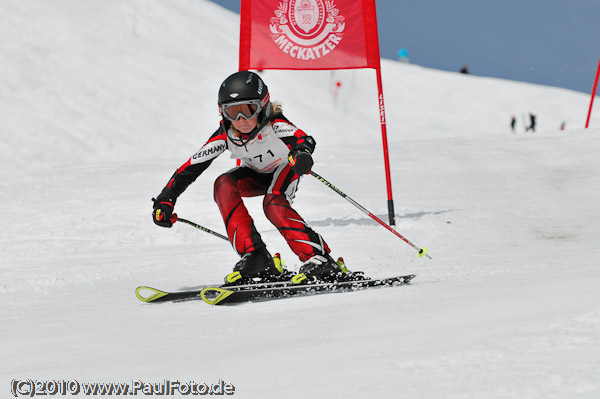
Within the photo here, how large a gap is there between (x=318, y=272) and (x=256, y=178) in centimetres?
76

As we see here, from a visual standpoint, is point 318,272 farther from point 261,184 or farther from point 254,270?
point 261,184

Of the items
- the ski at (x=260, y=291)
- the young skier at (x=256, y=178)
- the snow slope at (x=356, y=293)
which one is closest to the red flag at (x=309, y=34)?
the snow slope at (x=356, y=293)

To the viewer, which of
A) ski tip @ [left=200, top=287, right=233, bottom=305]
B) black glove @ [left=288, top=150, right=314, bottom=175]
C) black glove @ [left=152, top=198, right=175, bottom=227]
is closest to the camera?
ski tip @ [left=200, top=287, right=233, bottom=305]

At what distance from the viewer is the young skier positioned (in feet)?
13.7

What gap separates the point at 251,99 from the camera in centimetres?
413

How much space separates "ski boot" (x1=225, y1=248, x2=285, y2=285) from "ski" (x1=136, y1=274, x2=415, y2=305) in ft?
0.42

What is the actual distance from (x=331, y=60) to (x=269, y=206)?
10.3 feet

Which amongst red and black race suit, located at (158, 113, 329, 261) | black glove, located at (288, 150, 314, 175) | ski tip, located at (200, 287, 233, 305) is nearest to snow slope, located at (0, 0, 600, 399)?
ski tip, located at (200, 287, 233, 305)

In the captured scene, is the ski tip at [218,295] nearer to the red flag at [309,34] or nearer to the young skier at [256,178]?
the young skier at [256,178]

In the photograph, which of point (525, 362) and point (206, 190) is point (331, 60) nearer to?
point (206, 190)

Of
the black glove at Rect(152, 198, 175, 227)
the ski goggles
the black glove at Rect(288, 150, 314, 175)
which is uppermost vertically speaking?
the ski goggles

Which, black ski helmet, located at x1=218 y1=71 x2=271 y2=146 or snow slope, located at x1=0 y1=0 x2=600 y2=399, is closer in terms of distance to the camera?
snow slope, located at x1=0 y1=0 x2=600 y2=399

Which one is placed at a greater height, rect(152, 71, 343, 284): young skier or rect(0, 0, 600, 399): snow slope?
rect(152, 71, 343, 284): young skier

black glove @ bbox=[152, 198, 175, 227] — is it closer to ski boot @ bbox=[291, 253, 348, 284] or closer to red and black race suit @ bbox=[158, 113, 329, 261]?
red and black race suit @ bbox=[158, 113, 329, 261]
